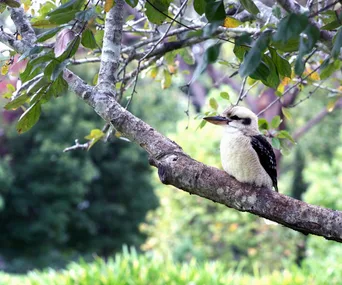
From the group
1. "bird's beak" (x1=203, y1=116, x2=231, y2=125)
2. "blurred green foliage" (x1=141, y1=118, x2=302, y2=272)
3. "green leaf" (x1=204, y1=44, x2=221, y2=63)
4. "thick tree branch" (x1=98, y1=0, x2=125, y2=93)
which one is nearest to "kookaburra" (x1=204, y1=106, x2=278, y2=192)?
"bird's beak" (x1=203, y1=116, x2=231, y2=125)

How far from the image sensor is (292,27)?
1126 mm

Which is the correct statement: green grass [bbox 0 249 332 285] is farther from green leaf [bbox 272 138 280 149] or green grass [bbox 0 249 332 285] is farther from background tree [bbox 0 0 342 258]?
background tree [bbox 0 0 342 258]

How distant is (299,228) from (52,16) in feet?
2.96

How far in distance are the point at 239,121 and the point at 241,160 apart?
0.88 feet

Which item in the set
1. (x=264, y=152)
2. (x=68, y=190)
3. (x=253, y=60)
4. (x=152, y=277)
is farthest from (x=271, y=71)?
(x=68, y=190)

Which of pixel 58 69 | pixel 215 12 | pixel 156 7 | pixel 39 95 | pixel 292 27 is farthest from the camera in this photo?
pixel 39 95

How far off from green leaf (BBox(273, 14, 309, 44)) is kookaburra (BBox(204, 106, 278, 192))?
1060 mm

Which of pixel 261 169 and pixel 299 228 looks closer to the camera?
pixel 299 228

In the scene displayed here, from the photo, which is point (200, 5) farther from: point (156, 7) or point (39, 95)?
point (39, 95)

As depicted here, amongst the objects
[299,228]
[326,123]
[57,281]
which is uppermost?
[326,123]

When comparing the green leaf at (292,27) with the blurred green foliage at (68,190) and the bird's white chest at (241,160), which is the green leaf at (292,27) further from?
the blurred green foliage at (68,190)

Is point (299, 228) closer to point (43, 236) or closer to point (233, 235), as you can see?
point (233, 235)

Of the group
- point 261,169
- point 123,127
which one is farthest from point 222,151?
point 123,127

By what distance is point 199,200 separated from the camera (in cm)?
883
